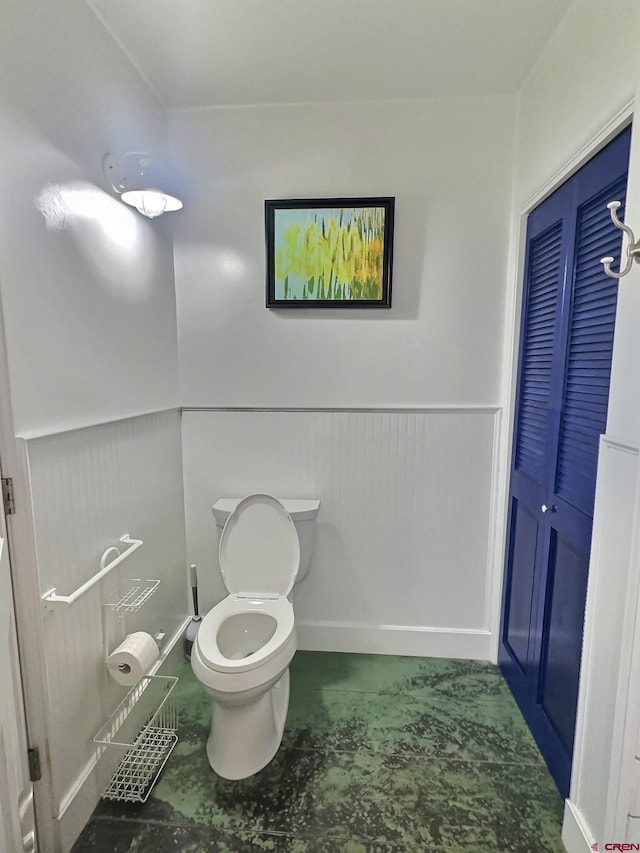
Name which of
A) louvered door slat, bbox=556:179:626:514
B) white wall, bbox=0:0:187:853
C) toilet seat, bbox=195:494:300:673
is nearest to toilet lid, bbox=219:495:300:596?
toilet seat, bbox=195:494:300:673

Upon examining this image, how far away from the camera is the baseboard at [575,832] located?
1217 mm

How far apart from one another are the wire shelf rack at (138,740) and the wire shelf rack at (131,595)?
253 mm

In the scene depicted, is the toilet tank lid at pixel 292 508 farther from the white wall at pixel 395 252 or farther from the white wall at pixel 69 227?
the white wall at pixel 69 227

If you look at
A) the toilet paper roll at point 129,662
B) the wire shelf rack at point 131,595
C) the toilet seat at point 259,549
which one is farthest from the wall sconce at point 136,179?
the toilet paper roll at point 129,662

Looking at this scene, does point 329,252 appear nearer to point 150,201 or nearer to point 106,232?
point 150,201

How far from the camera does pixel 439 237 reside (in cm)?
196

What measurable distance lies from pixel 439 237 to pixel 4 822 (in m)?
2.29

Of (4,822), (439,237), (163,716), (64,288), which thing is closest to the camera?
(4,822)

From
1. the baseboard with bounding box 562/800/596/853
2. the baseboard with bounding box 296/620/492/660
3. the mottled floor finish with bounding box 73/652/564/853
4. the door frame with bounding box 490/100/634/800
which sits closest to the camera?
the baseboard with bounding box 562/800/596/853

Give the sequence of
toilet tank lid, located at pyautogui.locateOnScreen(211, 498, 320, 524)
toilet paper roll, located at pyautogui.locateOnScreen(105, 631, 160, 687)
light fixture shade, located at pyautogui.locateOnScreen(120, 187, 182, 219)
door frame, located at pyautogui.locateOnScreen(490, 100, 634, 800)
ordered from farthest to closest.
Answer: toilet tank lid, located at pyautogui.locateOnScreen(211, 498, 320, 524) < door frame, located at pyautogui.locateOnScreen(490, 100, 634, 800) < light fixture shade, located at pyautogui.locateOnScreen(120, 187, 182, 219) < toilet paper roll, located at pyautogui.locateOnScreen(105, 631, 160, 687)

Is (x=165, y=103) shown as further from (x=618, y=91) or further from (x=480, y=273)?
(x=618, y=91)

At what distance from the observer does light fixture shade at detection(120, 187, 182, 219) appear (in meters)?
1.58

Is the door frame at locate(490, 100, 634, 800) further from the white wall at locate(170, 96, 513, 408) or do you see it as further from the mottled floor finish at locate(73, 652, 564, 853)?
the mottled floor finish at locate(73, 652, 564, 853)

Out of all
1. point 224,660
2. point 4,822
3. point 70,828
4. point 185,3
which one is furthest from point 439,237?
point 70,828
